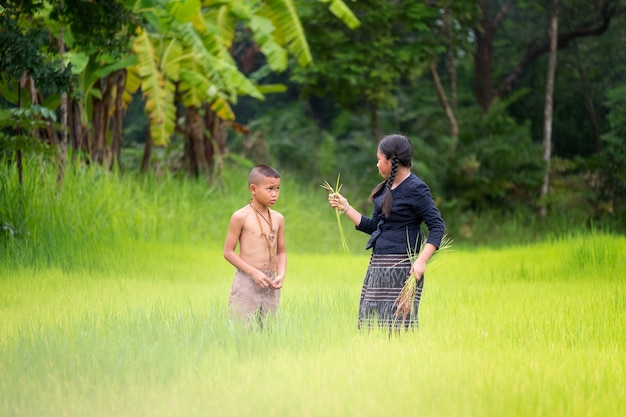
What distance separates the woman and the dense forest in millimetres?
4503

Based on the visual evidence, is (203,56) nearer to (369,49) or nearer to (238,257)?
(369,49)

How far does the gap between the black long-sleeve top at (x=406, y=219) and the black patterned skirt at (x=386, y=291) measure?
77 millimetres

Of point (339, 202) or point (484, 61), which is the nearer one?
point (339, 202)

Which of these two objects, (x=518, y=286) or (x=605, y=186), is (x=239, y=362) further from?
(x=605, y=186)

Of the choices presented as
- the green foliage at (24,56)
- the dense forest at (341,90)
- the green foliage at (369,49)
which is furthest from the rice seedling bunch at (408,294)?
the green foliage at (369,49)

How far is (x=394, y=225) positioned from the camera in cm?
572

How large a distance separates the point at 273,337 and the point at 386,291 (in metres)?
0.84

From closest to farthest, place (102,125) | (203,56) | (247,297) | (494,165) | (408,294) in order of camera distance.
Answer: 1. (408,294)
2. (247,297)
3. (203,56)
4. (102,125)
5. (494,165)

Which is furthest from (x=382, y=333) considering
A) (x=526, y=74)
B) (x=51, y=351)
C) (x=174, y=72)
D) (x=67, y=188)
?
(x=526, y=74)

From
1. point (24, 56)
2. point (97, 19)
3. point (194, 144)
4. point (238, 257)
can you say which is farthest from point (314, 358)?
point (194, 144)

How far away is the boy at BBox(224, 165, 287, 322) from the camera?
5.70m

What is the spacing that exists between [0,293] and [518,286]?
17.3 feet

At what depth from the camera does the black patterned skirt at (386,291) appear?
567cm

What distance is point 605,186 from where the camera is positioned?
52.1 ft
